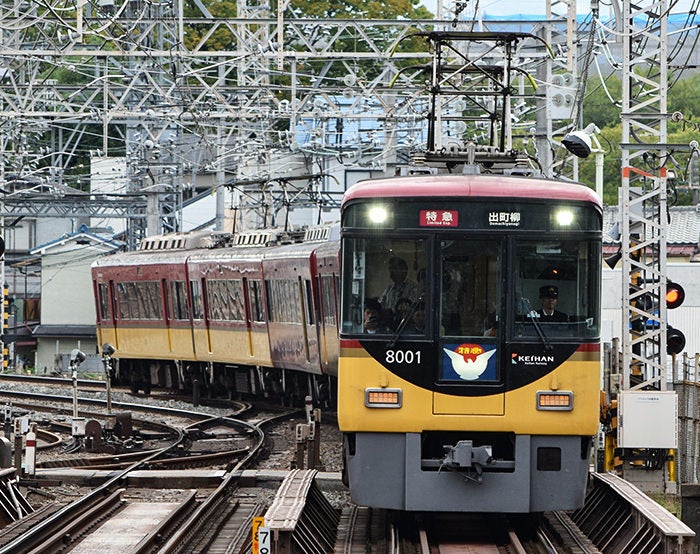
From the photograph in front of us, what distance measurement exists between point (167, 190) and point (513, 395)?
953 inches

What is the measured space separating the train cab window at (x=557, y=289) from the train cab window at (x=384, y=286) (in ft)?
2.15

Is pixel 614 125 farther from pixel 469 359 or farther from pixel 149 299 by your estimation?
pixel 469 359

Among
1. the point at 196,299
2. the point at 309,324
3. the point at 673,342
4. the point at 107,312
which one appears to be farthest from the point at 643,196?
the point at 107,312

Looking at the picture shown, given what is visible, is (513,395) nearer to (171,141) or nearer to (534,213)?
(534,213)

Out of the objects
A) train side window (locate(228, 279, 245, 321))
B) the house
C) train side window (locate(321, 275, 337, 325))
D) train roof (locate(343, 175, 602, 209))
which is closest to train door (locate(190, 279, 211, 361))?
train side window (locate(228, 279, 245, 321))

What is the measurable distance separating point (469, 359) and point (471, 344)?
10cm

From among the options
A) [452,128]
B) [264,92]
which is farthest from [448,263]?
[452,128]

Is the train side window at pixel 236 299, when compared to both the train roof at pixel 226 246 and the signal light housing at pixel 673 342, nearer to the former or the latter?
the train roof at pixel 226 246

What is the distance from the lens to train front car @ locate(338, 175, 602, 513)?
1012 cm

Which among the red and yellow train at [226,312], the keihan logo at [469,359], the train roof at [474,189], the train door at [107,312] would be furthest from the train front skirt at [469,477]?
the train door at [107,312]

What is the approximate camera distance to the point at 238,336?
25.1m

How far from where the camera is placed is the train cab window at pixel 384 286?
10242 millimetres

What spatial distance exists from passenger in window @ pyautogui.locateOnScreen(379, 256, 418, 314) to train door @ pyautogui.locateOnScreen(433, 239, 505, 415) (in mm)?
216

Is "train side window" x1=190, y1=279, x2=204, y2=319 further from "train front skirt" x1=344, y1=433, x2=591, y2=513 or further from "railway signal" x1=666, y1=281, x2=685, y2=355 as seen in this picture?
"train front skirt" x1=344, y1=433, x2=591, y2=513
